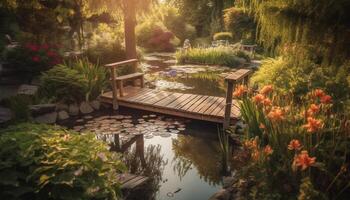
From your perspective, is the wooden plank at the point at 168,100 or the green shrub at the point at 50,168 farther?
the wooden plank at the point at 168,100

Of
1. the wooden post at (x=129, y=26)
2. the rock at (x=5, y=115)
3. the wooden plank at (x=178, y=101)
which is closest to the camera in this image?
the rock at (x=5, y=115)

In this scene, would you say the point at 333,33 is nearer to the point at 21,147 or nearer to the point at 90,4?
the point at 21,147

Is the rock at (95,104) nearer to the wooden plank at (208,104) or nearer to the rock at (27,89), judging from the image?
the rock at (27,89)

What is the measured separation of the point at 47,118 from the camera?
22.8ft

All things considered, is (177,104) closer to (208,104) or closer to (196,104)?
(196,104)

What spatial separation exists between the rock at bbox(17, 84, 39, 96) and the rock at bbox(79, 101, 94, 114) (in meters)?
1.17

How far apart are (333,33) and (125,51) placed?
26.2 ft

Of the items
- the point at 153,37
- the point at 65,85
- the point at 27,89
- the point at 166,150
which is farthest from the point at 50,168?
the point at 153,37

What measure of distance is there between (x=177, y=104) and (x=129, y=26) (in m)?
4.03

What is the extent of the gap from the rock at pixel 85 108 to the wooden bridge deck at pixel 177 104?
0.47m

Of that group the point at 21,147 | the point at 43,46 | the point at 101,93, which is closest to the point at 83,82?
the point at 101,93

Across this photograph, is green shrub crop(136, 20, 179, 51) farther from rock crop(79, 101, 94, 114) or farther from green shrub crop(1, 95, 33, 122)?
green shrub crop(1, 95, 33, 122)

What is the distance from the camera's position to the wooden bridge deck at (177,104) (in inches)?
272

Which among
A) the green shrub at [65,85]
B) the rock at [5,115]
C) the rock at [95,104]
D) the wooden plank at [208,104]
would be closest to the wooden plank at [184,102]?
the wooden plank at [208,104]
